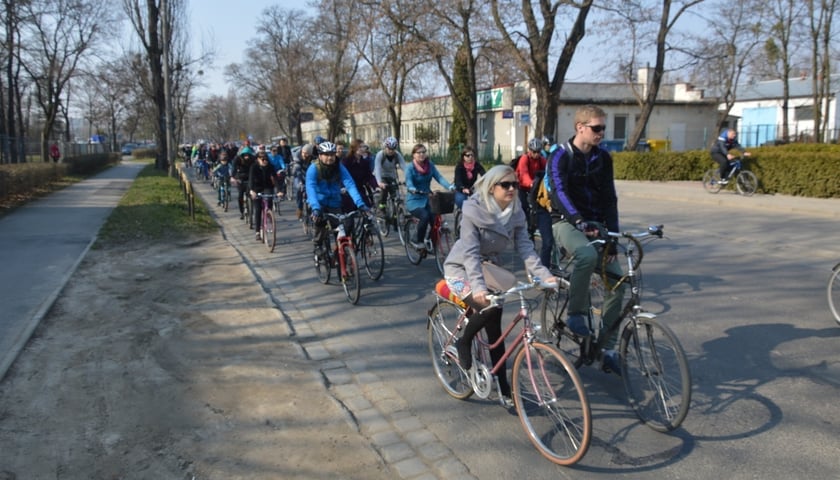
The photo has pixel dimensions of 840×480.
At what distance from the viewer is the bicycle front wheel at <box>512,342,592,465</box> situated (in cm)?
355

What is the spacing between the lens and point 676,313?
6.70 meters

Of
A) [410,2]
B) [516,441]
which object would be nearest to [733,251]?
[516,441]

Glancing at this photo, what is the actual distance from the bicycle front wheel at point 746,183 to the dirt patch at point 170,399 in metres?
15.7

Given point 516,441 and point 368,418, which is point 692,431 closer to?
point 516,441

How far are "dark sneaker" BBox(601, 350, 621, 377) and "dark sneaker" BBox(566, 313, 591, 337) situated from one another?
0.70 ft

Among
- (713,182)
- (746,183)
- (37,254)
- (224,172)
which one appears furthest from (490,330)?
(713,182)

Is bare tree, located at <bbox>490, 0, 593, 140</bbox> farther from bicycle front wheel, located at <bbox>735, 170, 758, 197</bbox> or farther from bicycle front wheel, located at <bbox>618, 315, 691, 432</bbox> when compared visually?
bicycle front wheel, located at <bbox>618, 315, 691, 432</bbox>

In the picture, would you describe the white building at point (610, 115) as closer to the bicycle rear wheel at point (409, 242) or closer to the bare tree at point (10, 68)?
the bare tree at point (10, 68)

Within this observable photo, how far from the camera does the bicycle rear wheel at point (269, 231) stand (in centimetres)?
1130

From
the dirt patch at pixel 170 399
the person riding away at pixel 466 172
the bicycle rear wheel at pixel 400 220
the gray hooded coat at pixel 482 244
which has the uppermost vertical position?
the person riding away at pixel 466 172

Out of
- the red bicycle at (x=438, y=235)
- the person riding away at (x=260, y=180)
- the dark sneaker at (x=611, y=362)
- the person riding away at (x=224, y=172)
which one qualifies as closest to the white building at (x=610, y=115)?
the person riding away at (x=224, y=172)

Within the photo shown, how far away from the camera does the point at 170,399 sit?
187 inches

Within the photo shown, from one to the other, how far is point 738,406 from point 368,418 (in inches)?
99.1

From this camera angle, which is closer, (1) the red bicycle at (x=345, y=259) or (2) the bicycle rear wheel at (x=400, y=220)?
(1) the red bicycle at (x=345, y=259)
